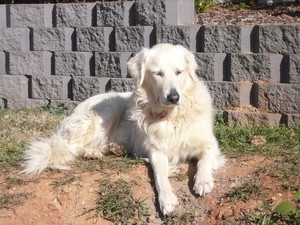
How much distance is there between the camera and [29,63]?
8.34 meters

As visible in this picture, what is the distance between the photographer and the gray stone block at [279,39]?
6.72 metres

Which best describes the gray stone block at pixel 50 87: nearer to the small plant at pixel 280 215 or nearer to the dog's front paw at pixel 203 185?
the dog's front paw at pixel 203 185

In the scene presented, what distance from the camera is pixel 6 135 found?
704 centimetres

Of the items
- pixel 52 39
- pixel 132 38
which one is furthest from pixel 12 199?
pixel 52 39

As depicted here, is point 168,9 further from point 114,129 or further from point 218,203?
point 218,203

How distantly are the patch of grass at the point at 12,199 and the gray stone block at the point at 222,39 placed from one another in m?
2.90

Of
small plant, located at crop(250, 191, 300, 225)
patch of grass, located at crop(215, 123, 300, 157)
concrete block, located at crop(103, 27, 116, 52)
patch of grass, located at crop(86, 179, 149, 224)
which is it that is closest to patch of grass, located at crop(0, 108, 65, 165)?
concrete block, located at crop(103, 27, 116, 52)

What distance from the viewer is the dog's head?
5.29 meters

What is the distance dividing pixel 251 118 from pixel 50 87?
2772 millimetres

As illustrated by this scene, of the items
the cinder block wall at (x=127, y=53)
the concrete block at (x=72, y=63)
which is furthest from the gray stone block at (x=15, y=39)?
the concrete block at (x=72, y=63)

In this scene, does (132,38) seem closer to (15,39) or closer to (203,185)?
(15,39)

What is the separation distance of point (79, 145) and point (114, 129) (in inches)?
15.2

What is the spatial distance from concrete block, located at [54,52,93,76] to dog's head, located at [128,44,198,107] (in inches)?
90.0

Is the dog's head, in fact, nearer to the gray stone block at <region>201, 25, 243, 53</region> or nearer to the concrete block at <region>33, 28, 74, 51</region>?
the gray stone block at <region>201, 25, 243, 53</region>
